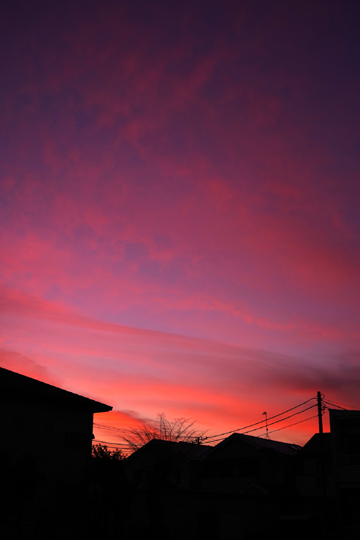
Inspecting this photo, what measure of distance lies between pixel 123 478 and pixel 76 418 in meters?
5.33

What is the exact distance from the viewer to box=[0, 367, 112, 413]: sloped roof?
2472 centimetres

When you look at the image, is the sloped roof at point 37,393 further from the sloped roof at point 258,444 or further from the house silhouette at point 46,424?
the sloped roof at point 258,444

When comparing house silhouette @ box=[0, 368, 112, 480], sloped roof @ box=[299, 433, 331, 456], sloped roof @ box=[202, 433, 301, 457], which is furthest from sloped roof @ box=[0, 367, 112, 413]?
sloped roof @ box=[299, 433, 331, 456]

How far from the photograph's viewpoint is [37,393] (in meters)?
25.5

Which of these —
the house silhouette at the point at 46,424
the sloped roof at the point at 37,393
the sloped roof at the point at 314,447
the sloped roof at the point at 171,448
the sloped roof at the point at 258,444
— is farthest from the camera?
the sloped roof at the point at 171,448

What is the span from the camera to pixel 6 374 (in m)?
27.5

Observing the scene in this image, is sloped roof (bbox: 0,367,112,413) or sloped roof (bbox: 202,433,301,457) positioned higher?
sloped roof (bbox: 0,367,112,413)

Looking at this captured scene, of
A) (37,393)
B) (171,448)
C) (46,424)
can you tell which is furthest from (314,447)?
(37,393)

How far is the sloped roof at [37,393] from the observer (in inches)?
973

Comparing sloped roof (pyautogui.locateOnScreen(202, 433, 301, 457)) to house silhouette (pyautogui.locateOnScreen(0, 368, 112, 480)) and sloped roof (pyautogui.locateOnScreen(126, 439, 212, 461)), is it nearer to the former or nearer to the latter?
sloped roof (pyautogui.locateOnScreen(126, 439, 212, 461))

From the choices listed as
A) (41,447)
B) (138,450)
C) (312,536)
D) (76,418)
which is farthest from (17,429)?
(138,450)

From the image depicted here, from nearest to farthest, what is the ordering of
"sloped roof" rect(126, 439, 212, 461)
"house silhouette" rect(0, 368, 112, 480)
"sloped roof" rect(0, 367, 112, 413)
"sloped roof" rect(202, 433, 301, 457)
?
"house silhouette" rect(0, 368, 112, 480), "sloped roof" rect(0, 367, 112, 413), "sloped roof" rect(202, 433, 301, 457), "sloped roof" rect(126, 439, 212, 461)

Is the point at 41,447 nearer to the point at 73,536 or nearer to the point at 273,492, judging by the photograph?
the point at 73,536

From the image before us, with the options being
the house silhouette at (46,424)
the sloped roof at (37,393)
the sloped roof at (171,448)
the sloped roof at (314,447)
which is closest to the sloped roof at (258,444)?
the sloped roof at (314,447)
